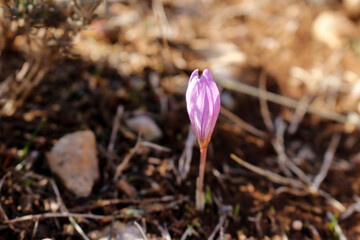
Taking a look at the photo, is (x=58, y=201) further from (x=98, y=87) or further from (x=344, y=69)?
(x=344, y=69)

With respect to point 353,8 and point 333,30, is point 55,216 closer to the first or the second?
point 333,30

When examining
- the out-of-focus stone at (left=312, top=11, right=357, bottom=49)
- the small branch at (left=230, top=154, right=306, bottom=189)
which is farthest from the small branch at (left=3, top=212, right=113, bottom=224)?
the out-of-focus stone at (left=312, top=11, right=357, bottom=49)

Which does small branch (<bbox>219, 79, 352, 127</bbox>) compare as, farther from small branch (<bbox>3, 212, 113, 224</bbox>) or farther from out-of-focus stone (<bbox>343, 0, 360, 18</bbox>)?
small branch (<bbox>3, 212, 113, 224</bbox>)

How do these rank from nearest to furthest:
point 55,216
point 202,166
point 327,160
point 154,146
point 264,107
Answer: point 202,166
point 55,216
point 154,146
point 327,160
point 264,107

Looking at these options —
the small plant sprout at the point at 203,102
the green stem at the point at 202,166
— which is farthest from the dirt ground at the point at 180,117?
the small plant sprout at the point at 203,102

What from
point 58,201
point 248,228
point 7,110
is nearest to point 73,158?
point 58,201

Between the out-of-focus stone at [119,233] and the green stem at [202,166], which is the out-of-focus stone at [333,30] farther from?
the out-of-focus stone at [119,233]

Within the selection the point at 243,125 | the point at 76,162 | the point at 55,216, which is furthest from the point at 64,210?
the point at 243,125
